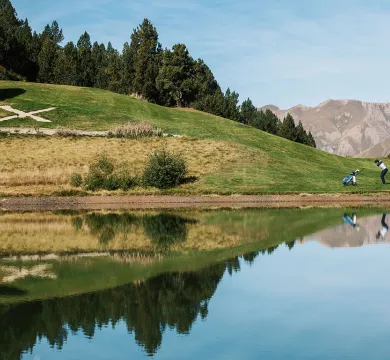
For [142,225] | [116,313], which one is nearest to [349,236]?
[142,225]

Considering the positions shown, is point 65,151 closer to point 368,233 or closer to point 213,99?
point 368,233

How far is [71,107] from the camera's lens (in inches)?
2901

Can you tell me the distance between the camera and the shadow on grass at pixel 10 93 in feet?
249

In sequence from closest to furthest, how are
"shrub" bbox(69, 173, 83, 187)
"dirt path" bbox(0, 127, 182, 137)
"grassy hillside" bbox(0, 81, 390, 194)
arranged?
"shrub" bbox(69, 173, 83, 187), "grassy hillside" bbox(0, 81, 390, 194), "dirt path" bbox(0, 127, 182, 137)

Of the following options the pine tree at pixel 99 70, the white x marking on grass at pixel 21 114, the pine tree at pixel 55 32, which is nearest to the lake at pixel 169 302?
the white x marking on grass at pixel 21 114

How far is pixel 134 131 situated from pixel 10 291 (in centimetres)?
4801

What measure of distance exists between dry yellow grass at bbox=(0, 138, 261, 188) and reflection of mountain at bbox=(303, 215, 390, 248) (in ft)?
75.4

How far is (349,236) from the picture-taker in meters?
26.6

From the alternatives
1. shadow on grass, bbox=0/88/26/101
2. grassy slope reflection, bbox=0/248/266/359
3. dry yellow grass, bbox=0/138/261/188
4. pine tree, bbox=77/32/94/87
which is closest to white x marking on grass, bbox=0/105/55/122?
shadow on grass, bbox=0/88/26/101

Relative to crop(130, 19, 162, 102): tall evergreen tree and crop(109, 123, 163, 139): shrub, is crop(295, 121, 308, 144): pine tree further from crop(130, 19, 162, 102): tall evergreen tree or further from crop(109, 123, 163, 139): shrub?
crop(109, 123, 163, 139): shrub

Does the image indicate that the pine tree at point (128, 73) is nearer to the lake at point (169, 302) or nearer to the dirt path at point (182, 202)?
the dirt path at point (182, 202)

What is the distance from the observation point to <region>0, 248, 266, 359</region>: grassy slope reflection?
39.0 ft

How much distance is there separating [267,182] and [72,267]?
1239 inches

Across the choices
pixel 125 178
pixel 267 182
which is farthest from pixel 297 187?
pixel 125 178
